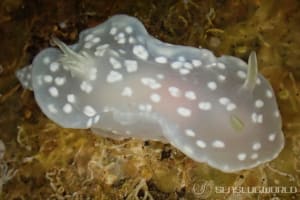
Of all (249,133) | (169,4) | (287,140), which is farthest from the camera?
(169,4)

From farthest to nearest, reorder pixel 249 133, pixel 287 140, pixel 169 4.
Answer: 1. pixel 169 4
2. pixel 287 140
3. pixel 249 133

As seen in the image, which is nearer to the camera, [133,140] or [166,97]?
[166,97]

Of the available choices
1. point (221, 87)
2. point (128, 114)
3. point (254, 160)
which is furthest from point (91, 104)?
point (254, 160)

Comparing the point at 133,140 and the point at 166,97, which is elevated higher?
the point at 166,97

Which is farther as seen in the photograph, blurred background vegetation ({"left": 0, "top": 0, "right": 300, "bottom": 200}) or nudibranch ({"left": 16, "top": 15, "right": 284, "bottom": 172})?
blurred background vegetation ({"left": 0, "top": 0, "right": 300, "bottom": 200})

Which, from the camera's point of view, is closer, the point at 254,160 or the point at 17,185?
the point at 254,160

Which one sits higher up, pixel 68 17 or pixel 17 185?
pixel 68 17

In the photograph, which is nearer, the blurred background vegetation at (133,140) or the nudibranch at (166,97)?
the nudibranch at (166,97)

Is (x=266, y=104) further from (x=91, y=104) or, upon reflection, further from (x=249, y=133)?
(x=91, y=104)
